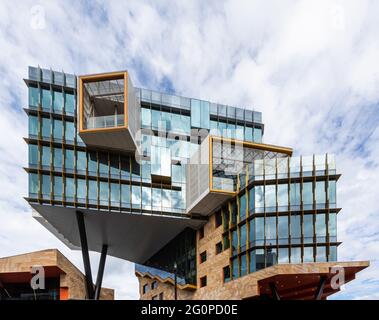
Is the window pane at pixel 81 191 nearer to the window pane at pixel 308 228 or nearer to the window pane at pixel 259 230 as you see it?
the window pane at pixel 259 230

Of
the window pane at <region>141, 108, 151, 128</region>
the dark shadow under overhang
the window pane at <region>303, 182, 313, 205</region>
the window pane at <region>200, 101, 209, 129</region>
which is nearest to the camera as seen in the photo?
the window pane at <region>303, 182, 313, 205</region>

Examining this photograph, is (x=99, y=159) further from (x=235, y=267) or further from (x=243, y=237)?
(x=235, y=267)

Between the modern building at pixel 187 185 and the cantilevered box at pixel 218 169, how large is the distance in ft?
0.41

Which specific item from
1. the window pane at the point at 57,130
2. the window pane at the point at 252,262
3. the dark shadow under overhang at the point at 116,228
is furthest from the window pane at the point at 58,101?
the window pane at the point at 252,262

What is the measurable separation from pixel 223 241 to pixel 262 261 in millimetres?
6852

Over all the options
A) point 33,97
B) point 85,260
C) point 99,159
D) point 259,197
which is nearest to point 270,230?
point 259,197

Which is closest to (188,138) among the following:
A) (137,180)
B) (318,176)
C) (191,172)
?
(191,172)

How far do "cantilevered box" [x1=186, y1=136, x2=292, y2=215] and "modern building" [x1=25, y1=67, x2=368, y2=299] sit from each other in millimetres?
125

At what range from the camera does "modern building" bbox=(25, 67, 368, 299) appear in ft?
126

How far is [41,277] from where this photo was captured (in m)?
39.7

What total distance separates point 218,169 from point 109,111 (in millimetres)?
14698

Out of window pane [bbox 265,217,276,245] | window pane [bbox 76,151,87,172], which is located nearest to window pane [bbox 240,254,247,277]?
window pane [bbox 265,217,276,245]

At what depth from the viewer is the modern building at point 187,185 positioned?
126 ft

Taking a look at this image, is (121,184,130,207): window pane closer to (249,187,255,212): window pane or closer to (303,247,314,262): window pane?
(249,187,255,212): window pane
